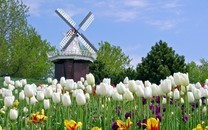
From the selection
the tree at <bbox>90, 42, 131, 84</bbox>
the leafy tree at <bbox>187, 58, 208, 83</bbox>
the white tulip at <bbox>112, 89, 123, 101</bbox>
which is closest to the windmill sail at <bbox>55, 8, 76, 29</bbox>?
the tree at <bbox>90, 42, 131, 84</bbox>

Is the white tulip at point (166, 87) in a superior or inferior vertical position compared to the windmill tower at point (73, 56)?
inferior

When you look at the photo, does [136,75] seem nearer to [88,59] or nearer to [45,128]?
[88,59]

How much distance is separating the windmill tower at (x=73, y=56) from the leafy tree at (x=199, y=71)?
1753 cm

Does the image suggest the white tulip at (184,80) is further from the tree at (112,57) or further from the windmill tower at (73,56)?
the tree at (112,57)

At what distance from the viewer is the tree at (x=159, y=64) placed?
39438 millimetres

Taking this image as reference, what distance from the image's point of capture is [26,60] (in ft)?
141

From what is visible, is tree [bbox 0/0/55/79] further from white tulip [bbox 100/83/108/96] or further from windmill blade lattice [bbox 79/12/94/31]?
white tulip [bbox 100/83/108/96]

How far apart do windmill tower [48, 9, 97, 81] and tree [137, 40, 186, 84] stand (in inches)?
215

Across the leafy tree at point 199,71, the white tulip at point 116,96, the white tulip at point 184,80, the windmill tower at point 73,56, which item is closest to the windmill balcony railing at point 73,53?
→ the windmill tower at point 73,56

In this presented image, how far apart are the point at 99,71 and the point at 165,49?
24.0 ft

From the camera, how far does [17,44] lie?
41.2 meters

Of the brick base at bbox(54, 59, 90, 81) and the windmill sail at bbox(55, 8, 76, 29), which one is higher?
the windmill sail at bbox(55, 8, 76, 29)

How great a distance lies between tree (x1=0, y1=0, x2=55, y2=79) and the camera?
4097cm

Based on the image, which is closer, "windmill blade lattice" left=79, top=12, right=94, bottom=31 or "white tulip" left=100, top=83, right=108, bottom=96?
"white tulip" left=100, top=83, right=108, bottom=96
